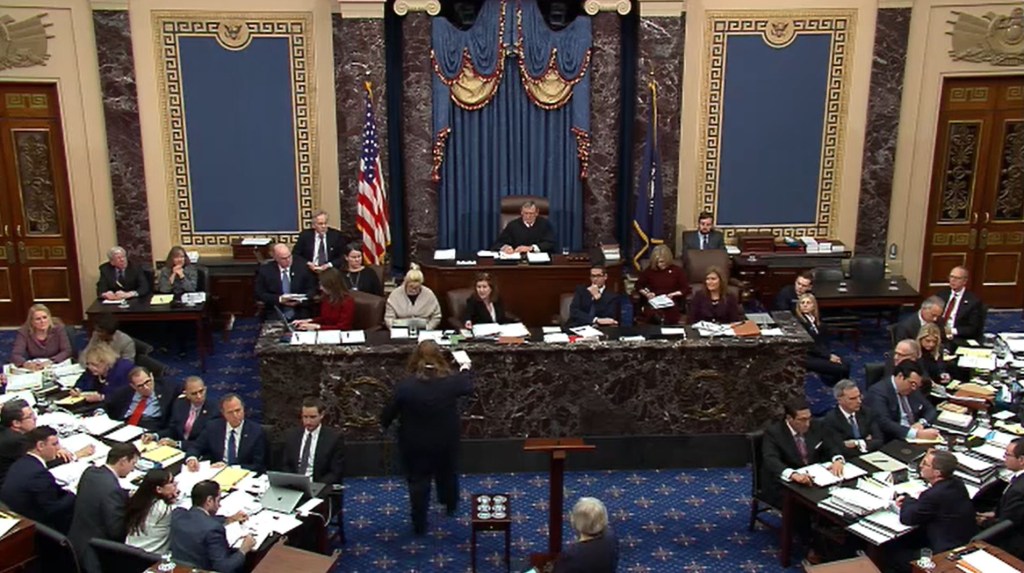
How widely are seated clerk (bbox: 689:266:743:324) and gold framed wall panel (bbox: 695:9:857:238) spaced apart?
10.9 feet

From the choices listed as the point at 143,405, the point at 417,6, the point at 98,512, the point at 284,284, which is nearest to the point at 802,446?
the point at 98,512

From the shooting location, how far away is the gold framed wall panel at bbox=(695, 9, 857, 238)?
12.2 m

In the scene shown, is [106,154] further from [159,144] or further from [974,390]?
[974,390]

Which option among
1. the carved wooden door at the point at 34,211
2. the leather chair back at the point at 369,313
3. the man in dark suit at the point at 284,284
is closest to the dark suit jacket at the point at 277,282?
the man in dark suit at the point at 284,284

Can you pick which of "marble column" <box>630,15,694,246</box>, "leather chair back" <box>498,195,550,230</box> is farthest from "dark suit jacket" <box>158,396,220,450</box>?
"marble column" <box>630,15,694,246</box>

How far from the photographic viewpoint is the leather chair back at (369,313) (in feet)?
32.3

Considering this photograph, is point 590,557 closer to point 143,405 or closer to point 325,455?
point 325,455

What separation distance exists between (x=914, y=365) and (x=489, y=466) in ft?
11.6

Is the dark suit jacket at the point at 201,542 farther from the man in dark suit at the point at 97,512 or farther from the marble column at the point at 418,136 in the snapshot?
the marble column at the point at 418,136

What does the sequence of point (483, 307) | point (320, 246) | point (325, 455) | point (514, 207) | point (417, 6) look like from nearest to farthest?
point (325, 455) < point (483, 307) < point (320, 246) < point (417, 6) < point (514, 207)

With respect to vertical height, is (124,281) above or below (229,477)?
above

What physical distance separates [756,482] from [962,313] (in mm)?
3537

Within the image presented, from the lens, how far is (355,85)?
39.4ft

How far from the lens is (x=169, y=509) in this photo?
6355mm
